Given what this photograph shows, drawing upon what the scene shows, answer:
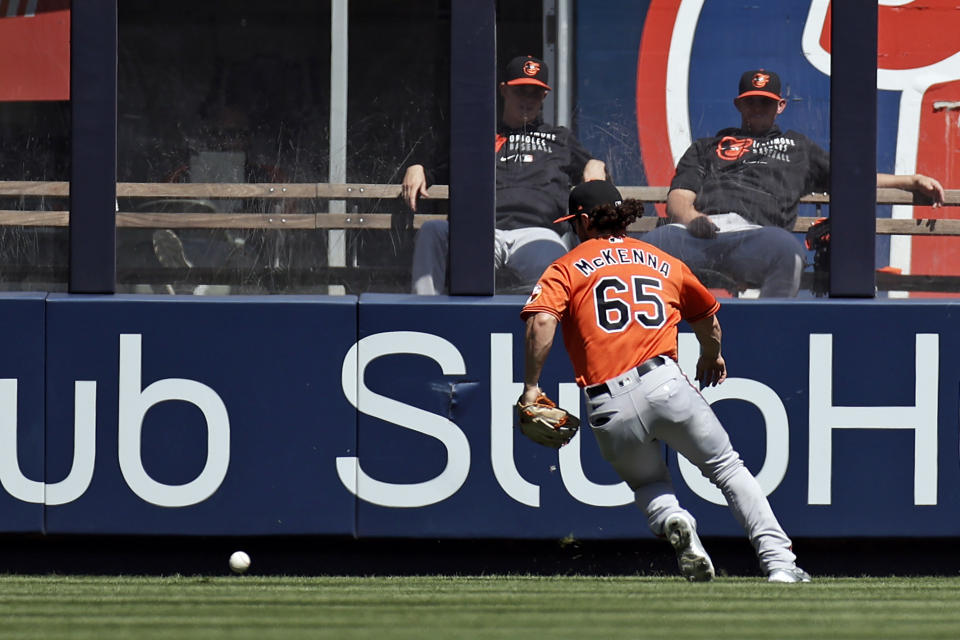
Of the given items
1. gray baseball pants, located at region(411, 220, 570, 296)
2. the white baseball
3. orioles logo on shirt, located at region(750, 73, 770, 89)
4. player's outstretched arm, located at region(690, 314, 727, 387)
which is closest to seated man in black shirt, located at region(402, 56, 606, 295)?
gray baseball pants, located at region(411, 220, 570, 296)

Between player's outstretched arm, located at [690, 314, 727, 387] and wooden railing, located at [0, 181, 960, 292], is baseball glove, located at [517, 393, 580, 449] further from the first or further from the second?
wooden railing, located at [0, 181, 960, 292]

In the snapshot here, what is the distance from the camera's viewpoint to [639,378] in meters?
6.02

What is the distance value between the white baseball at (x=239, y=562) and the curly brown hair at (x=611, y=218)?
7.73 ft

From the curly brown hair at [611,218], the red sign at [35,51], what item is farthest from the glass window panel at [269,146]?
the curly brown hair at [611,218]

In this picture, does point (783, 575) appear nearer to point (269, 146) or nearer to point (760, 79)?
point (760, 79)

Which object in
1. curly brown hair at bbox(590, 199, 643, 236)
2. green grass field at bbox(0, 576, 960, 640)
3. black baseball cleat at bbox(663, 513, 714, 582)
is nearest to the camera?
green grass field at bbox(0, 576, 960, 640)

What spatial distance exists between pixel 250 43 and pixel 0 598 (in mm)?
2859

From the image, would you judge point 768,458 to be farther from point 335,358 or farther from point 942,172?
point 335,358

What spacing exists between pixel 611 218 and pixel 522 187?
1.32 metres

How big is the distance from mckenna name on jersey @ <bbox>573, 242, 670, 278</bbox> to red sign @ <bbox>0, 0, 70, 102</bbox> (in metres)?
2.91

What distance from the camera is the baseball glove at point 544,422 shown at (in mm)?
6027

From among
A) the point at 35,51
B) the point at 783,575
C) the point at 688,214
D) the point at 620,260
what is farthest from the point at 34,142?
the point at 783,575

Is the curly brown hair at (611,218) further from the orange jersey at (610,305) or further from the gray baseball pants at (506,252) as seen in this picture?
the gray baseball pants at (506,252)

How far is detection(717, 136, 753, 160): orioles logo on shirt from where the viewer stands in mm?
7469
